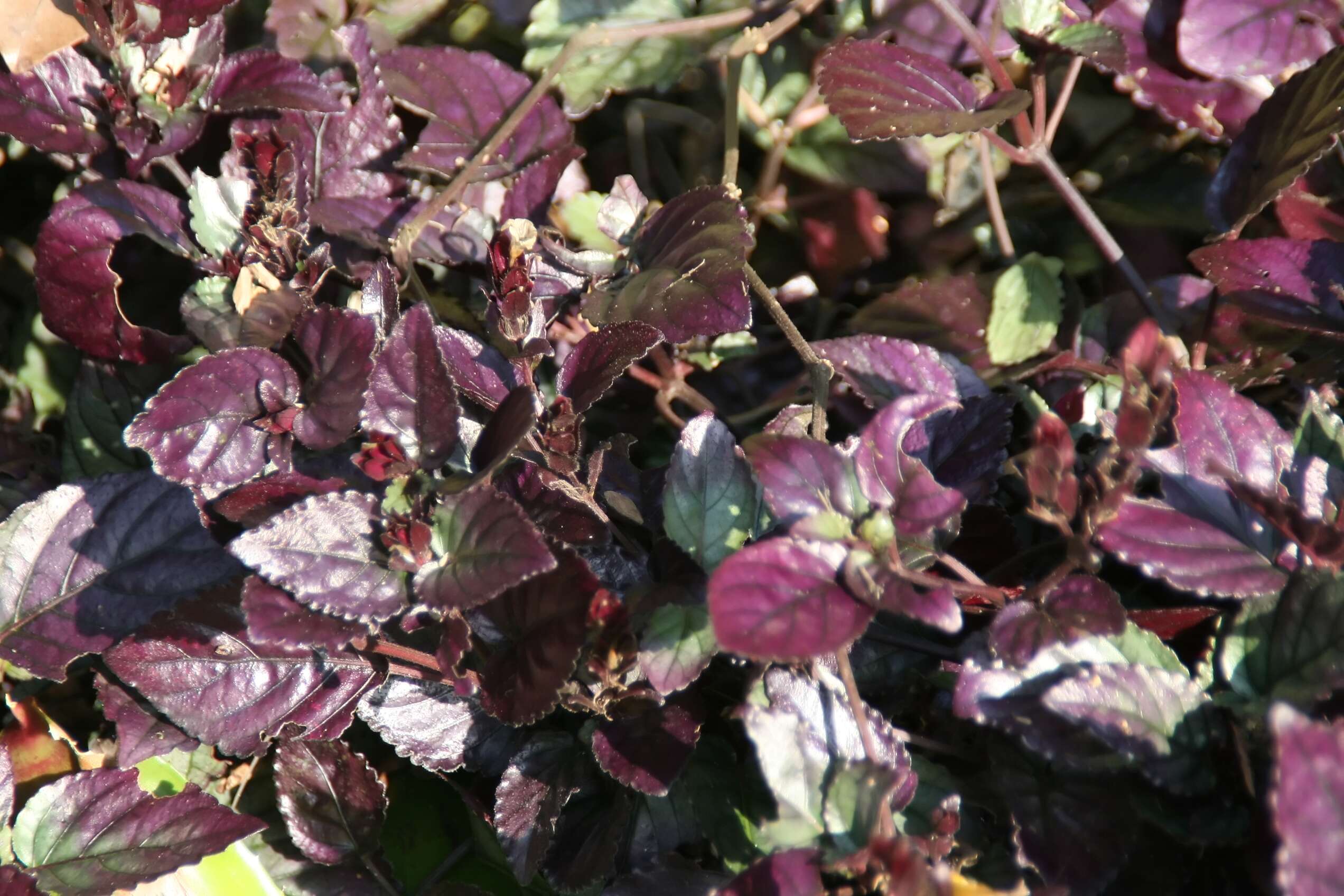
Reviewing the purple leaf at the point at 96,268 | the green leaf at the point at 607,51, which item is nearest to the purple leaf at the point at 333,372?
the purple leaf at the point at 96,268

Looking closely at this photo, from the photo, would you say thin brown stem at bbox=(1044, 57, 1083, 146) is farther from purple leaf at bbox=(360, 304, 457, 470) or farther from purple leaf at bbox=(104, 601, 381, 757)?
purple leaf at bbox=(104, 601, 381, 757)

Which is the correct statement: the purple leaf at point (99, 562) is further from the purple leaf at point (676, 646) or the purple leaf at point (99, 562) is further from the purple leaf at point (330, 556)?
the purple leaf at point (676, 646)

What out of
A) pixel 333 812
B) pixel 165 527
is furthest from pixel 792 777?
pixel 165 527

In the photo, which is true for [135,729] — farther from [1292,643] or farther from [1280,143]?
[1280,143]

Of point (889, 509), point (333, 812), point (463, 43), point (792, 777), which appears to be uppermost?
point (463, 43)

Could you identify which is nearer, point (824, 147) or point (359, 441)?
point (359, 441)

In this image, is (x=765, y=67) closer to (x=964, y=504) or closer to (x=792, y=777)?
(x=964, y=504)
